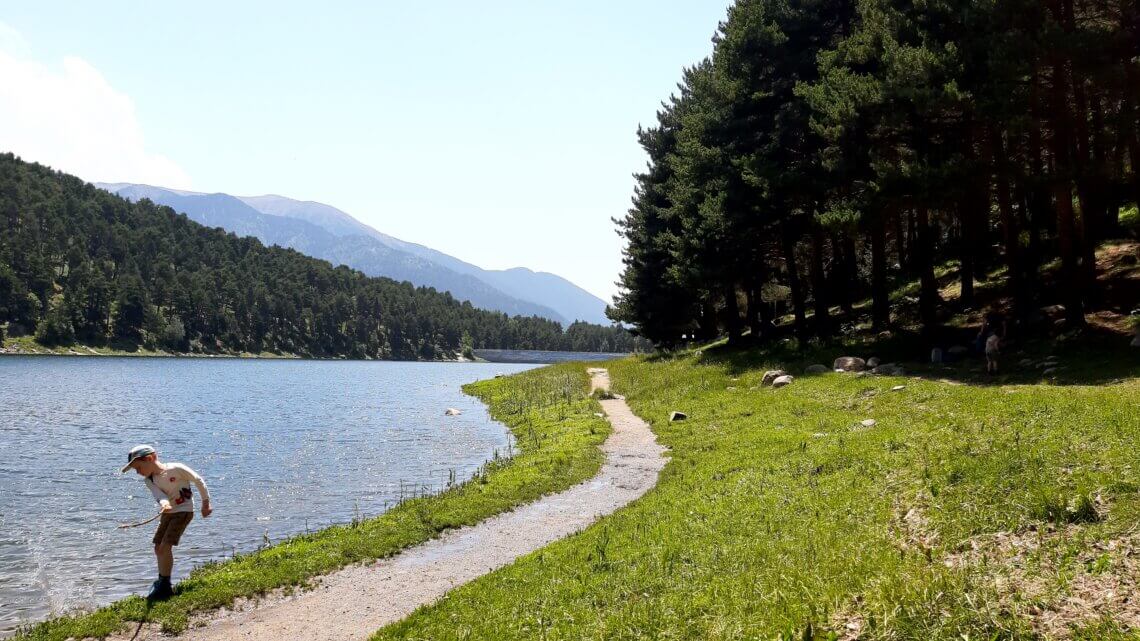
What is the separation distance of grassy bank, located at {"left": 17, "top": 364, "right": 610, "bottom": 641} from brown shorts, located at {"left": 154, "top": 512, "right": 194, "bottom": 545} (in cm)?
98

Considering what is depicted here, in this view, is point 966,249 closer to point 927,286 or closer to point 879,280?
point 927,286

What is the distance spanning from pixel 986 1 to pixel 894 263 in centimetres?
4404

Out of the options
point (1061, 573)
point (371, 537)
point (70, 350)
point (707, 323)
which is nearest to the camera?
point (1061, 573)

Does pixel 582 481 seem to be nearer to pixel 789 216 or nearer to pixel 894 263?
pixel 789 216

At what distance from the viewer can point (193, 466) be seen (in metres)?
28.0

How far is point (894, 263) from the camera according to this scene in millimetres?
67000

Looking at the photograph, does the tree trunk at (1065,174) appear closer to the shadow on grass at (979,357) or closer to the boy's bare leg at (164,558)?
the shadow on grass at (979,357)

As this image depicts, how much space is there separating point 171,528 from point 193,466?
55.2 feet

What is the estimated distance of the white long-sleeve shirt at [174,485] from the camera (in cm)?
1331

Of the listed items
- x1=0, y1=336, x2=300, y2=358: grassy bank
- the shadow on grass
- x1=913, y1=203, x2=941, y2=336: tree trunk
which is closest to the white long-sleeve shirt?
the shadow on grass

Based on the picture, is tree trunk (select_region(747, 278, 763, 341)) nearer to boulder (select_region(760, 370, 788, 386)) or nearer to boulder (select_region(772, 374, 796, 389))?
boulder (select_region(760, 370, 788, 386))

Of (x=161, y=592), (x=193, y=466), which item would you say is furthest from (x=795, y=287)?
(x=161, y=592)

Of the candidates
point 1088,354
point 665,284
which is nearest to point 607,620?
point 1088,354

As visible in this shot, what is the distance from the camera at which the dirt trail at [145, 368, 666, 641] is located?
11383 millimetres
